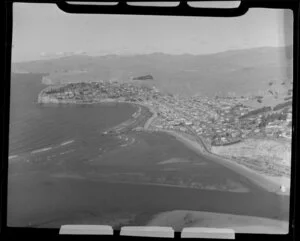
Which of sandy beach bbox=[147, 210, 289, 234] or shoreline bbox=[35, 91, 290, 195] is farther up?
shoreline bbox=[35, 91, 290, 195]

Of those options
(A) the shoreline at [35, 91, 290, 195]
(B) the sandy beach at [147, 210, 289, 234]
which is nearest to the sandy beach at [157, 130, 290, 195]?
(A) the shoreline at [35, 91, 290, 195]

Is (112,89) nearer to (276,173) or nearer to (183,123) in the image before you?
(183,123)

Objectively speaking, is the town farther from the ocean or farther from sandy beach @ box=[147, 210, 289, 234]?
sandy beach @ box=[147, 210, 289, 234]

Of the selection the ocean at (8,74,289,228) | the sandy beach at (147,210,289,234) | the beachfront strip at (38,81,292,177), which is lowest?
the sandy beach at (147,210,289,234)

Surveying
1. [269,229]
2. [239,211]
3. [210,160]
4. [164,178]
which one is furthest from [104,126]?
[269,229]

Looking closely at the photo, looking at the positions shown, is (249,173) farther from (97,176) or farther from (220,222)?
(97,176)
